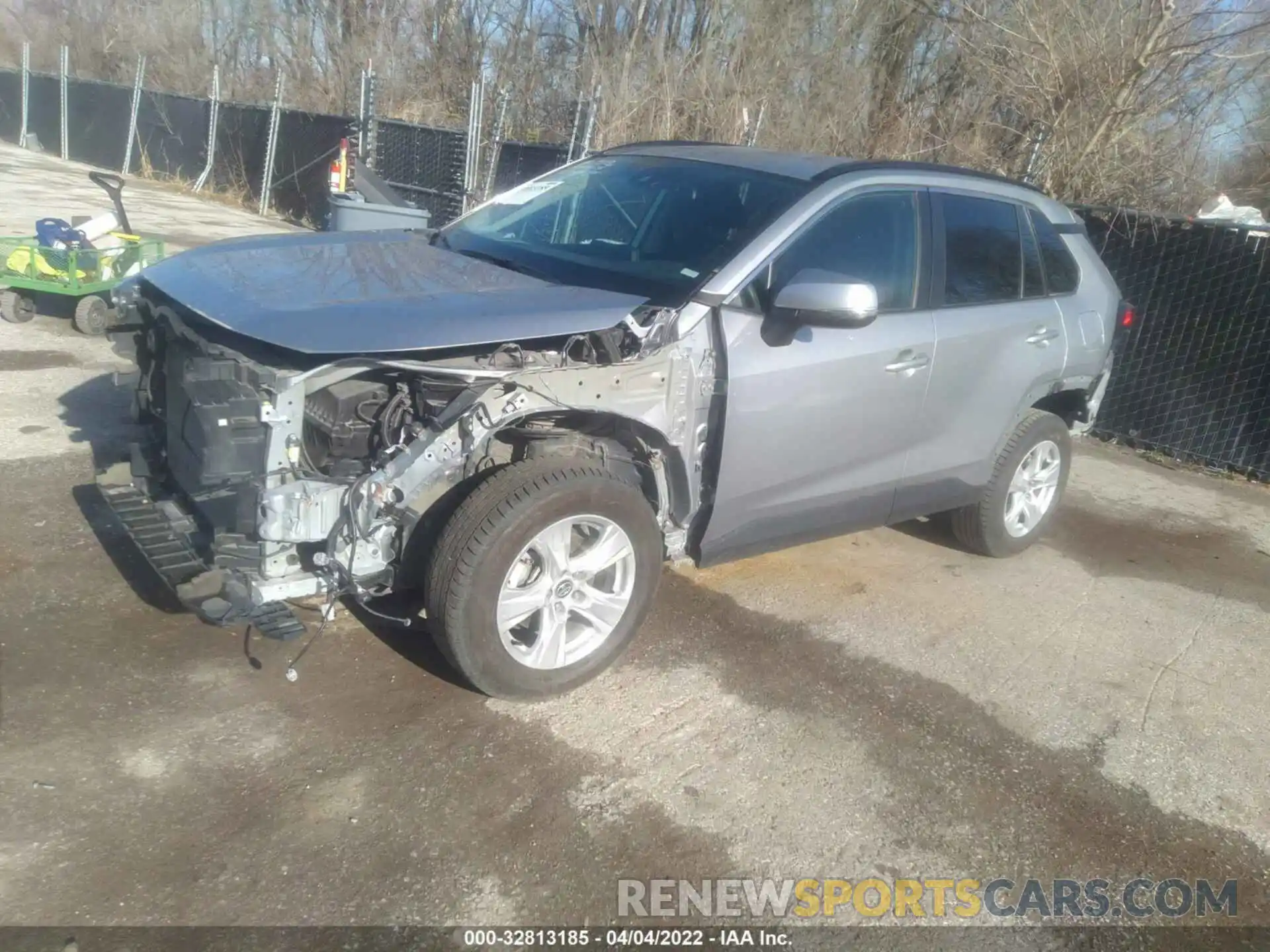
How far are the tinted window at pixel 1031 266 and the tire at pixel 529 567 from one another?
2525mm

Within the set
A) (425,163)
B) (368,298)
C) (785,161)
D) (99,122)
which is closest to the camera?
(368,298)

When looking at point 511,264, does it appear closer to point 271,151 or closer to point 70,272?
point 70,272

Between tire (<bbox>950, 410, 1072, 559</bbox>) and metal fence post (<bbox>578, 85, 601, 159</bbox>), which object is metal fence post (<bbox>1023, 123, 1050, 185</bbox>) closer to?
metal fence post (<bbox>578, 85, 601, 159</bbox>)

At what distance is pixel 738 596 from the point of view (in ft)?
15.5

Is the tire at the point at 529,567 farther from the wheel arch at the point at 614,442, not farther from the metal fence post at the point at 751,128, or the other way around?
the metal fence post at the point at 751,128

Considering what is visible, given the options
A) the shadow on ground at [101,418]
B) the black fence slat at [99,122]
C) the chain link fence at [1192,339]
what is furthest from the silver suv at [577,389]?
the black fence slat at [99,122]

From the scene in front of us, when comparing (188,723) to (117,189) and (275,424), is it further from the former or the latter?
(117,189)

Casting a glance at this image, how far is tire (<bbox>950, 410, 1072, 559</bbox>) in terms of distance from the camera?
5133mm

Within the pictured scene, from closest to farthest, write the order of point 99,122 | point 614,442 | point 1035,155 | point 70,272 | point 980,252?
point 614,442 < point 980,252 < point 70,272 < point 1035,155 < point 99,122

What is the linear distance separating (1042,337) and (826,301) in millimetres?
1915

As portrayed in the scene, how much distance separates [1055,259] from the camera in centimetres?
527

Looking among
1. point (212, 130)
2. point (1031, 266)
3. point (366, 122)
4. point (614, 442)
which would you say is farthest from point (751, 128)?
point (614, 442)

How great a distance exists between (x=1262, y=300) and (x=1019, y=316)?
3904 mm

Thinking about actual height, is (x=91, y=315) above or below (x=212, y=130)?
below
